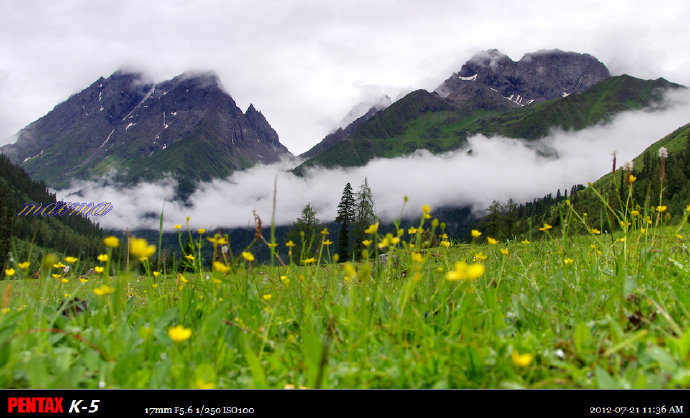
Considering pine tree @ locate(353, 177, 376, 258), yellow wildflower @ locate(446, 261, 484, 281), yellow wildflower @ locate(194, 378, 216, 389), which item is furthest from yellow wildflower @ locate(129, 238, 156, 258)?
pine tree @ locate(353, 177, 376, 258)

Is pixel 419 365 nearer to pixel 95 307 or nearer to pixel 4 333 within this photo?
pixel 4 333

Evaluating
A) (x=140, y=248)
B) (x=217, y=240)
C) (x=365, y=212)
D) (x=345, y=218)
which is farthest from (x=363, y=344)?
(x=345, y=218)

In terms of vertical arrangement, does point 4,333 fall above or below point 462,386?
above

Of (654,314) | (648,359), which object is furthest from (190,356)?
(654,314)

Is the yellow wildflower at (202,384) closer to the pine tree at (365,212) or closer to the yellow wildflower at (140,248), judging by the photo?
the yellow wildflower at (140,248)

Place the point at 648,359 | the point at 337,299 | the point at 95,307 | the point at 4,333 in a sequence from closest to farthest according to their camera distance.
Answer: the point at 648,359 < the point at 4,333 < the point at 95,307 < the point at 337,299

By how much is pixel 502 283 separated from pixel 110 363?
3.52m

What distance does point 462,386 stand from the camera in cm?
195

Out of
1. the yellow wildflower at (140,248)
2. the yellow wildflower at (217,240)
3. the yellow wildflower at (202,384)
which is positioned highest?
the yellow wildflower at (140,248)

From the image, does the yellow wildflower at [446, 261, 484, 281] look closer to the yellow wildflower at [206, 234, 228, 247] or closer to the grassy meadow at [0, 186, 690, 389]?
the grassy meadow at [0, 186, 690, 389]
